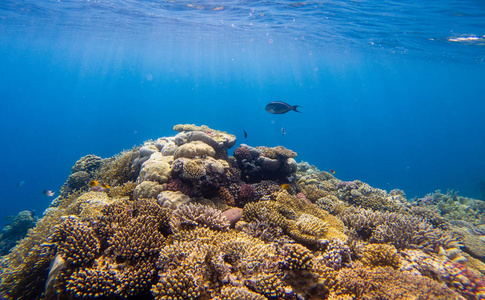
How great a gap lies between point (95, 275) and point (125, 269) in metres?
0.43

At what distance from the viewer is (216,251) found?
375cm

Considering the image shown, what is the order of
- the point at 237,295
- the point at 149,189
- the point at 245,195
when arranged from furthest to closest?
the point at 245,195 → the point at 149,189 → the point at 237,295

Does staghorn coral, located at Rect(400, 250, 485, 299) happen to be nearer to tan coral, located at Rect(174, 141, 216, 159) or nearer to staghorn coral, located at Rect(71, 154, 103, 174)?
tan coral, located at Rect(174, 141, 216, 159)

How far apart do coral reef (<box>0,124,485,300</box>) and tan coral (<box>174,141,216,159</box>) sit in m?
A: 0.05

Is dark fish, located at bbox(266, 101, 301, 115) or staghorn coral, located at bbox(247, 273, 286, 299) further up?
dark fish, located at bbox(266, 101, 301, 115)

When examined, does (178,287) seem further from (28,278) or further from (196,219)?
(28,278)

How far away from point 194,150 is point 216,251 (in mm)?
3818

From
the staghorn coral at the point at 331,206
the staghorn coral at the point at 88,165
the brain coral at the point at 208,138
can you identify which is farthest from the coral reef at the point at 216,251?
the staghorn coral at the point at 88,165

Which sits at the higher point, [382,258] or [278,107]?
[278,107]

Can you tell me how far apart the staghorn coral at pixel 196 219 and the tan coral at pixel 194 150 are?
2.27 m

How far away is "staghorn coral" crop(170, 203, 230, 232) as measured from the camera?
15.1 ft

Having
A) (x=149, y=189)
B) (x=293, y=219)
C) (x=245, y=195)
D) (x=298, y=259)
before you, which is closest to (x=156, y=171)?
(x=149, y=189)

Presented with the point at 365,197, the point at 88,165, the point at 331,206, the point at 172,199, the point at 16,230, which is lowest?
the point at 16,230

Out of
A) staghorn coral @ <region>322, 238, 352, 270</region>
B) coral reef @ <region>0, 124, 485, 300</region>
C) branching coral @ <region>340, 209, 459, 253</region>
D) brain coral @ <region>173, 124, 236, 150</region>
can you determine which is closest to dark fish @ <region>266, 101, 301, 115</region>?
brain coral @ <region>173, 124, 236, 150</region>
